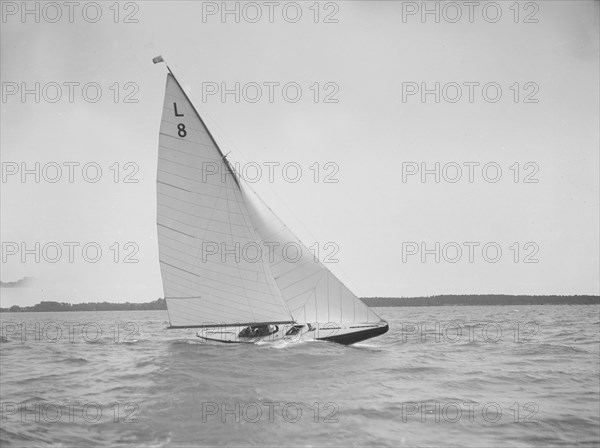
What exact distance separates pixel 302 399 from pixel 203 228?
447 inches

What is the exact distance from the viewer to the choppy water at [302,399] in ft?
32.8

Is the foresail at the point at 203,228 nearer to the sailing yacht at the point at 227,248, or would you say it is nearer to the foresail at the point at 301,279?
the sailing yacht at the point at 227,248

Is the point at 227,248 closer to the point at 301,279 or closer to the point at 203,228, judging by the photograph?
the point at 203,228

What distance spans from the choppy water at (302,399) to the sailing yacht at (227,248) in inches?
63.3

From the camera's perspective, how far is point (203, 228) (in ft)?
75.2

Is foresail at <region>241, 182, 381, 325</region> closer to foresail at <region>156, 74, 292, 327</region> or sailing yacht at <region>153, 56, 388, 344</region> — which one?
sailing yacht at <region>153, 56, 388, 344</region>

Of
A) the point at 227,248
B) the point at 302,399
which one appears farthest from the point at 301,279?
the point at 302,399

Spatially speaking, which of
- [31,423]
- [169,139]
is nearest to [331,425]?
[31,423]

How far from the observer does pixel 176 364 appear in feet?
63.0

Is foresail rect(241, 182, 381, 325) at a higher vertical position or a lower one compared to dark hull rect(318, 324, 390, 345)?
higher

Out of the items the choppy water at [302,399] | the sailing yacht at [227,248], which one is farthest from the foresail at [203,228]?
the choppy water at [302,399]

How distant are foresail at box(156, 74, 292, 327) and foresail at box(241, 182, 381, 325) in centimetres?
39

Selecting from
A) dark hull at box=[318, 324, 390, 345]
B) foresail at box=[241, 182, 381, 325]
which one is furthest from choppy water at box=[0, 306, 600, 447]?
foresail at box=[241, 182, 381, 325]

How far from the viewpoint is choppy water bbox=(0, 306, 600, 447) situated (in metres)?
9.99
